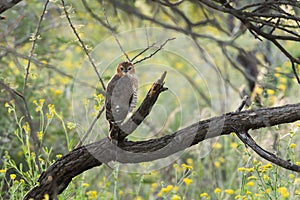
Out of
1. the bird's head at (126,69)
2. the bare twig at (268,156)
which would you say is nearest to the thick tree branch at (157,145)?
the bare twig at (268,156)

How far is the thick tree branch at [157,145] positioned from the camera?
8.73 feet

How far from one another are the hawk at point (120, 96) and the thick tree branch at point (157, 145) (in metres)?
0.14

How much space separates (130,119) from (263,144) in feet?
5.51

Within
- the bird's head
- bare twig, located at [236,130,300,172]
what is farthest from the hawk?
bare twig, located at [236,130,300,172]

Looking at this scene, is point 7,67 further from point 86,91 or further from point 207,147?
point 207,147

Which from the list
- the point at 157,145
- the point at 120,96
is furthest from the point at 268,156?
the point at 120,96

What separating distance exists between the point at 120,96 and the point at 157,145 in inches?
11.4

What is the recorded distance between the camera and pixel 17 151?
482 cm

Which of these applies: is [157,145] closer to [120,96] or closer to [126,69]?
[120,96]

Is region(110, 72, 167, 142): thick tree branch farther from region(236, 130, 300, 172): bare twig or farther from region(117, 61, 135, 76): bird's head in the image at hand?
region(236, 130, 300, 172): bare twig

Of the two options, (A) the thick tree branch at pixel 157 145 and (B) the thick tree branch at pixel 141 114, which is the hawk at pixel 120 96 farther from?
(A) the thick tree branch at pixel 157 145

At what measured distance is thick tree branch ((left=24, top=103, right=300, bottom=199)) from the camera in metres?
2.66

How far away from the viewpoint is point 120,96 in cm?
272

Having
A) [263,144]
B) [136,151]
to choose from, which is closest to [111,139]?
[136,151]
